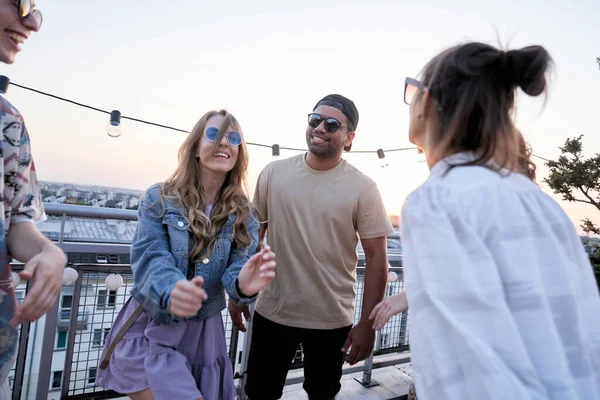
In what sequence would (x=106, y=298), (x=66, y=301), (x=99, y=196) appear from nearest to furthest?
(x=66, y=301) < (x=106, y=298) < (x=99, y=196)

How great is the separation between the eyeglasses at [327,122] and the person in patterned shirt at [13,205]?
1.54 meters

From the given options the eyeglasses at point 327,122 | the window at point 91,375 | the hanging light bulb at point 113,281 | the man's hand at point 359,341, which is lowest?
the window at point 91,375

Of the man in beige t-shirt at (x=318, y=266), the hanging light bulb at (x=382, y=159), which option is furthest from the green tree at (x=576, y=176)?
the man in beige t-shirt at (x=318, y=266)

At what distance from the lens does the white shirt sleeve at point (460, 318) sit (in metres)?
0.72

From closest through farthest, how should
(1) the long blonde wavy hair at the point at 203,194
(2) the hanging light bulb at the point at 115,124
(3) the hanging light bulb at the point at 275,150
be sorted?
(1) the long blonde wavy hair at the point at 203,194 < (2) the hanging light bulb at the point at 115,124 < (3) the hanging light bulb at the point at 275,150

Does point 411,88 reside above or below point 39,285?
above

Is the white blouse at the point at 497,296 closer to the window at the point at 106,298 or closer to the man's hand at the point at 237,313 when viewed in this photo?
the man's hand at the point at 237,313

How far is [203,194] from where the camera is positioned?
5.91ft

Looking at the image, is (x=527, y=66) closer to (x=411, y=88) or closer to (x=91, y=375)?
(x=411, y=88)

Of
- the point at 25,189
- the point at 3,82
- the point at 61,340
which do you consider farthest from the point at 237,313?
the point at 3,82

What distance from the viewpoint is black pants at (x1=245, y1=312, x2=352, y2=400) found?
2.22 m

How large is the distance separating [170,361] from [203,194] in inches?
30.1

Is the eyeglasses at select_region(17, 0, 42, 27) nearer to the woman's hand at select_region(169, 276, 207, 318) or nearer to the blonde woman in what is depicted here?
the blonde woman

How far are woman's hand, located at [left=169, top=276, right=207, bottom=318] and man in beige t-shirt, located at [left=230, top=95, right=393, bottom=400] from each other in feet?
3.22
